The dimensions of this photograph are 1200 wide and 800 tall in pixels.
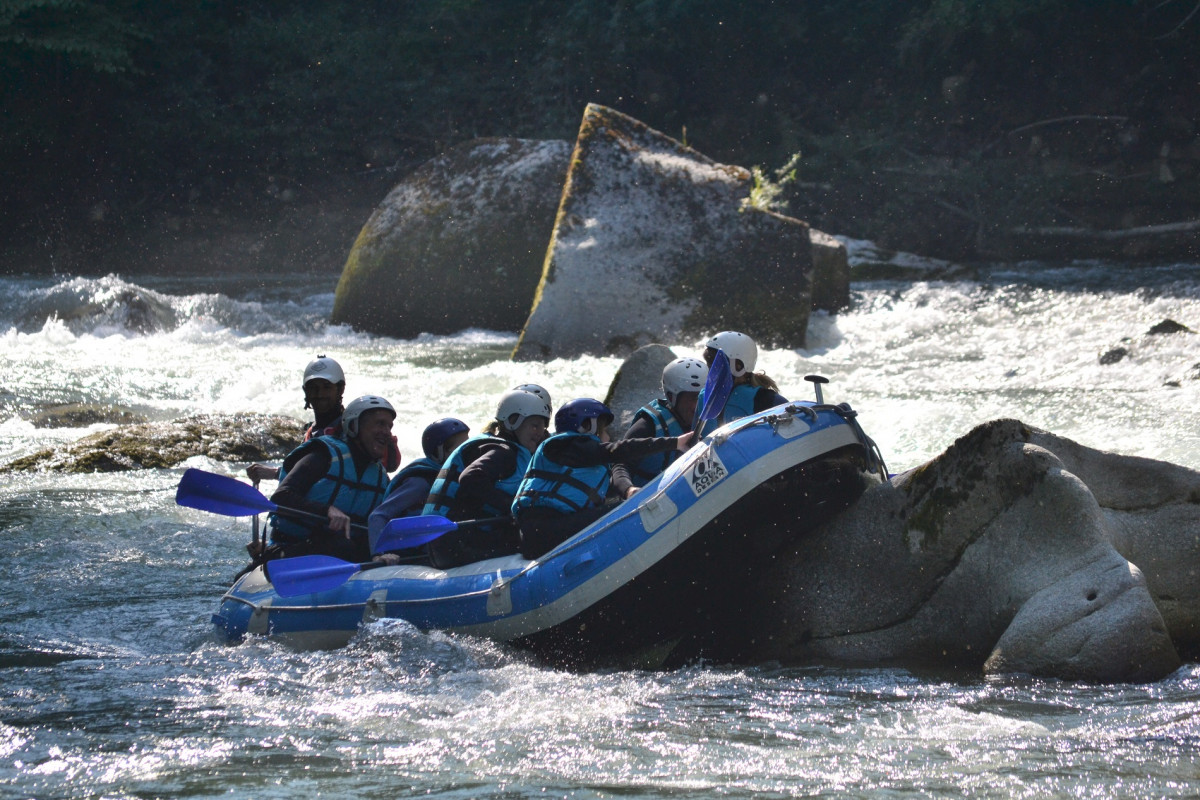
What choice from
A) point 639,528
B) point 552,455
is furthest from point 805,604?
point 552,455

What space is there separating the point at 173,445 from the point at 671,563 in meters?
5.34

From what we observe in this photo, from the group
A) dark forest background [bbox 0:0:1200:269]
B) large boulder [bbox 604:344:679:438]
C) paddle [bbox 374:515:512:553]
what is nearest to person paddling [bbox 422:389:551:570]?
paddle [bbox 374:515:512:553]

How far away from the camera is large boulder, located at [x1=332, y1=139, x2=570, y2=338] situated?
13984 millimetres

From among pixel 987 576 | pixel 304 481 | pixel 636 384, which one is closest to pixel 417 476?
pixel 304 481

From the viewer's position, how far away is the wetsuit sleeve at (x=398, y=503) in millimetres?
5281

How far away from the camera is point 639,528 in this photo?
450 cm

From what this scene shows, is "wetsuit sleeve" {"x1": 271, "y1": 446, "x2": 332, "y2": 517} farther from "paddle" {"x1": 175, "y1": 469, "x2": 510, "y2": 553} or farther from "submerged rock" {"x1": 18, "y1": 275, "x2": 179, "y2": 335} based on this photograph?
"submerged rock" {"x1": 18, "y1": 275, "x2": 179, "y2": 335}

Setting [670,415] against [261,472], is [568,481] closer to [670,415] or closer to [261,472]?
[670,415]

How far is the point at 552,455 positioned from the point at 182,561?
2712 mm

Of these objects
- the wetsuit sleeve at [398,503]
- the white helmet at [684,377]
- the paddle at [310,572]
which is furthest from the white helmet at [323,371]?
the white helmet at [684,377]

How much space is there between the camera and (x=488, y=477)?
200 inches

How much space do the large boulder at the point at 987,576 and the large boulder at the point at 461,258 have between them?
955cm

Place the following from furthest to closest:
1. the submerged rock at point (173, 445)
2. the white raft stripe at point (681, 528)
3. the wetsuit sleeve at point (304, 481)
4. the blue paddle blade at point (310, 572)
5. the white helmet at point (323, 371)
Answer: the submerged rock at point (173, 445) → the white helmet at point (323, 371) → the wetsuit sleeve at point (304, 481) → the blue paddle blade at point (310, 572) → the white raft stripe at point (681, 528)

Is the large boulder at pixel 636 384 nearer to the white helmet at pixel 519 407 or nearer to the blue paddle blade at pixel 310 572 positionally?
the white helmet at pixel 519 407
